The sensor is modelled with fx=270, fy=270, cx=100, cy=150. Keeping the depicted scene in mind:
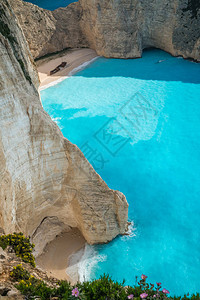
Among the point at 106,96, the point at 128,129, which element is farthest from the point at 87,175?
the point at 106,96

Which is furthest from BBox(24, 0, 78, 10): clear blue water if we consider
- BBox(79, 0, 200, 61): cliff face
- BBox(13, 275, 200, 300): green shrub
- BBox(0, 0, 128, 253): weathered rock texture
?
BBox(13, 275, 200, 300): green shrub

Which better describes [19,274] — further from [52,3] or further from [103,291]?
[52,3]

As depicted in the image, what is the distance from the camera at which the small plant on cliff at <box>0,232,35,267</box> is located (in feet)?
24.9

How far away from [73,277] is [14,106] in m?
7.21

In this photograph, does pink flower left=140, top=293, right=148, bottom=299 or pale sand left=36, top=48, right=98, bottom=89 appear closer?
pink flower left=140, top=293, right=148, bottom=299

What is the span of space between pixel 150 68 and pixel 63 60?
10.9m

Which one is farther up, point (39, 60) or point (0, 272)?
point (39, 60)

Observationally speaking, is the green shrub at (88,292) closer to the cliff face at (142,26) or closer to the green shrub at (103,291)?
the green shrub at (103,291)

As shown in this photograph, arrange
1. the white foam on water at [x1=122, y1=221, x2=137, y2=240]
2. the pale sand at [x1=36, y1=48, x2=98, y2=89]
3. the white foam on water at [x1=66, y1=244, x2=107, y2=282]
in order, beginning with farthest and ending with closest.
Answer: the pale sand at [x1=36, y1=48, x2=98, y2=89] < the white foam on water at [x1=122, y1=221, x2=137, y2=240] < the white foam on water at [x1=66, y1=244, x2=107, y2=282]

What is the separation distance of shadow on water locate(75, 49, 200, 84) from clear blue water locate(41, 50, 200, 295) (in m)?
0.10

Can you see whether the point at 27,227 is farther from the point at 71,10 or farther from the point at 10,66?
the point at 71,10

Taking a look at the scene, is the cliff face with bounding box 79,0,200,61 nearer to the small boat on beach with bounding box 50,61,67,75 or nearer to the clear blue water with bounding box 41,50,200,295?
the clear blue water with bounding box 41,50,200,295

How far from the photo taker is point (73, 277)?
436 inches

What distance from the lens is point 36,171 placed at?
10.2 meters
